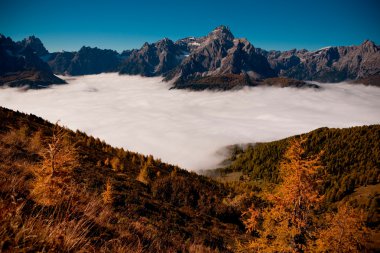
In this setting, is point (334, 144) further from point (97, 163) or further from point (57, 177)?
point (57, 177)

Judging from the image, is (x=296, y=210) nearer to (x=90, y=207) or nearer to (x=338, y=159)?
(x=90, y=207)

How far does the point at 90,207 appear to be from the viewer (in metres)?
7.29

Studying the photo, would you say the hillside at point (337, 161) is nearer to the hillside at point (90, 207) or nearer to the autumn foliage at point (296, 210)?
the hillside at point (90, 207)

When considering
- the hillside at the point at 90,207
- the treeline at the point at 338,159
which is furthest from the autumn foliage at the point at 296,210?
the treeline at the point at 338,159

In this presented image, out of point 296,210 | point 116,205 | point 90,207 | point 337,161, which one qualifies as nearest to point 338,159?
point 337,161

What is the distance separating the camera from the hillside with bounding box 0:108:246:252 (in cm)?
402

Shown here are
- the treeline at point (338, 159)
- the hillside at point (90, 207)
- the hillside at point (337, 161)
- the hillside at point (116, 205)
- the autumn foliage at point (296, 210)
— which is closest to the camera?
the hillside at point (90, 207)

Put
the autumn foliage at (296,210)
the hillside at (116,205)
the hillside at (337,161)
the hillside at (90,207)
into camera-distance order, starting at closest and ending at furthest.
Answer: the hillside at (90,207) < the hillside at (116,205) < the autumn foliage at (296,210) < the hillside at (337,161)

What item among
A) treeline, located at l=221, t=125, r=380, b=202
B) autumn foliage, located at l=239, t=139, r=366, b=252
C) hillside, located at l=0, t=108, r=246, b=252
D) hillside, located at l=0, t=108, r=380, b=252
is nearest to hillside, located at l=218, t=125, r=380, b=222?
treeline, located at l=221, t=125, r=380, b=202

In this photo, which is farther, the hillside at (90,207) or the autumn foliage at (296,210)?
the autumn foliage at (296,210)

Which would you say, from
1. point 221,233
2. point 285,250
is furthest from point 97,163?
point 285,250

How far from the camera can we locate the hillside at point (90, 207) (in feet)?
13.2

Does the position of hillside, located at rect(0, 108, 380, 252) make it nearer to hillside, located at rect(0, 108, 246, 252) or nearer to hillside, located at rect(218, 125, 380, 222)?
hillside, located at rect(0, 108, 246, 252)

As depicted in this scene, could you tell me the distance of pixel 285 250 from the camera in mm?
17406
